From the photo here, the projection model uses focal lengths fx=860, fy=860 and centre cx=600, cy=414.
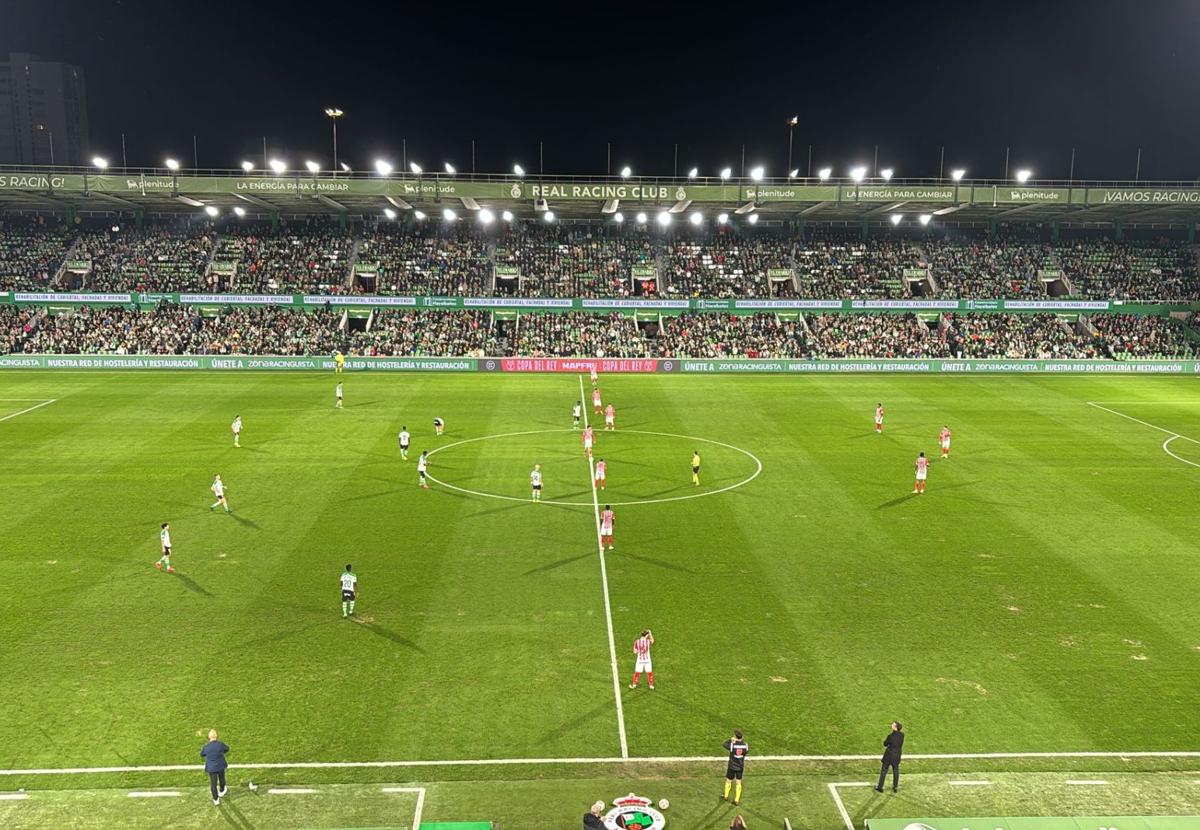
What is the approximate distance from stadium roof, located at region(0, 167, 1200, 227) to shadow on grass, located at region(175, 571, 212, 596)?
4284 cm

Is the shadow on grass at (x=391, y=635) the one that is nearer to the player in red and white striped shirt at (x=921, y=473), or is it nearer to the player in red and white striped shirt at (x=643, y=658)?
the player in red and white striped shirt at (x=643, y=658)

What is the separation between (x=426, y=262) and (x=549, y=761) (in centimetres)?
6074

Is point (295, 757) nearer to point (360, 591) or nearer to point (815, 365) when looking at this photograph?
point (360, 591)

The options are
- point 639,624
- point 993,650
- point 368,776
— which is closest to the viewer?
point 368,776

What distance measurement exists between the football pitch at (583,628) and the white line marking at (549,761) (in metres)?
0.06

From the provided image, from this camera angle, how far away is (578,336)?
63.8 m

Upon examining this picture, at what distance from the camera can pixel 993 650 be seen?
1803 cm

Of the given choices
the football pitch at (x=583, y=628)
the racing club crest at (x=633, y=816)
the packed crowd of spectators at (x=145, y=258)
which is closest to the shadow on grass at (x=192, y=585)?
the football pitch at (x=583, y=628)

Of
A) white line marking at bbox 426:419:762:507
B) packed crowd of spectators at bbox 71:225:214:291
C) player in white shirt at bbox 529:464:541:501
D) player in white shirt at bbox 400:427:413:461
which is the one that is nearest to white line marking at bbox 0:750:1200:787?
white line marking at bbox 426:419:762:507

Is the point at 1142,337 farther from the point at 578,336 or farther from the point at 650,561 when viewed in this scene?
the point at 650,561

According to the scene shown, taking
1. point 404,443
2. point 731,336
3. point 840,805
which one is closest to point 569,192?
point 731,336

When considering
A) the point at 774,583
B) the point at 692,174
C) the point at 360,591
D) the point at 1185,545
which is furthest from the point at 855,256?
the point at 360,591

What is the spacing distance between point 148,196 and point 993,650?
6155 centimetres

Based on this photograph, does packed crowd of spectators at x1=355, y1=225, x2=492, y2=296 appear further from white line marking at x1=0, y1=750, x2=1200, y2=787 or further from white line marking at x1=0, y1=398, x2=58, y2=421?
white line marking at x1=0, y1=750, x2=1200, y2=787
